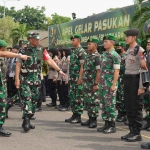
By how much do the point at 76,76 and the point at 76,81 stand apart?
12cm

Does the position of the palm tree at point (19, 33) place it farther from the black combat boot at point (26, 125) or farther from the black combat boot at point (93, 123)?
the black combat boot at point (26, 125)

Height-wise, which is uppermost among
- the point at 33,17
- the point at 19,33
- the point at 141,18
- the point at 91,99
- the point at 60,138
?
the point at 33,17

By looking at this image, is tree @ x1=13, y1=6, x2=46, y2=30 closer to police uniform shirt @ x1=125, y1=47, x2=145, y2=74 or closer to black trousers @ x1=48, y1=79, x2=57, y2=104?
black trousers @ x1=48, y1=79, x2=57, y2=104

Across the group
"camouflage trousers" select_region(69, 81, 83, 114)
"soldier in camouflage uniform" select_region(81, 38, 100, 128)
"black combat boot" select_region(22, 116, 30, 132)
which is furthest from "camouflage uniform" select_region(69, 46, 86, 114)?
"black combat boot" select_region(22, 116, 30, 132)

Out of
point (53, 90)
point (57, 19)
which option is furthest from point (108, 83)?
point (57, 19)

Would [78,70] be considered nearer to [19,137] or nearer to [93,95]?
[93,95]

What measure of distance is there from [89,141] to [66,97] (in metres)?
4.49

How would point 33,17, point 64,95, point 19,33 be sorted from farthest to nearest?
point 33,17
point 19,33
point 64,95

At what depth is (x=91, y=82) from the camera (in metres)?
7.41

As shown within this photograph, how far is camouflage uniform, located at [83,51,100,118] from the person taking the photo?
7359 mm

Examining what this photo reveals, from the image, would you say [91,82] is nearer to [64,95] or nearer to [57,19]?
[64,95]

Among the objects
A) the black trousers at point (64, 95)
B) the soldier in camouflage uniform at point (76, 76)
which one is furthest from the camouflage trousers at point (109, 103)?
the black trousers at point (64, 95)

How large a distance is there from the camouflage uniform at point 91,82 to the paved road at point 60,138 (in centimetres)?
49

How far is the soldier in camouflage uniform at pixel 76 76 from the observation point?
7.84 meters
